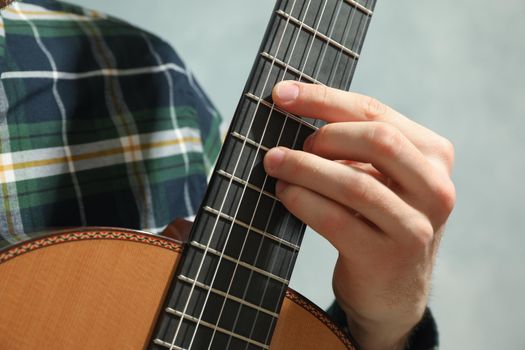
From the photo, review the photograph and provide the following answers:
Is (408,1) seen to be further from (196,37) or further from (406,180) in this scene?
(406,180)

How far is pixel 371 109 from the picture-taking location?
0.69 m

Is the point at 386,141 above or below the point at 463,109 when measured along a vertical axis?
below

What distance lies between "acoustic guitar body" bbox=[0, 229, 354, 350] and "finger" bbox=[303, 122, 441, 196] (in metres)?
0.19

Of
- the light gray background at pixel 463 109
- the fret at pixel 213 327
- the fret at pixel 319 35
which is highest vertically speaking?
the light gray background at pixel 463 109

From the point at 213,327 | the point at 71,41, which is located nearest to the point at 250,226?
the point at 213,327

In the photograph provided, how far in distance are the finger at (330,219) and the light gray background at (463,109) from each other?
0.91 m

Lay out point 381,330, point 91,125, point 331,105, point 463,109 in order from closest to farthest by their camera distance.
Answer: point 331,105 < point 381,330 < point 91,125 < point 463,109

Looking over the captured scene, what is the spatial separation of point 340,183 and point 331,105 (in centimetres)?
8

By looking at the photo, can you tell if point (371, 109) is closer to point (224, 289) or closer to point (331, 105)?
point (331, 105)

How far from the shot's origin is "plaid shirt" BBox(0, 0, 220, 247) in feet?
2.80

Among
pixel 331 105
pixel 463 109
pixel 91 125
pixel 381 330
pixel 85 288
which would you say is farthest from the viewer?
pixel 463 109

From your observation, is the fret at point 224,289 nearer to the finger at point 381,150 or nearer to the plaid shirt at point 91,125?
the finger at point 381,150

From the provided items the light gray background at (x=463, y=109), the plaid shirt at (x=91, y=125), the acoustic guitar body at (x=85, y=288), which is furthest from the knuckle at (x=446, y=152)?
the light gray background at (x=463, y=109)

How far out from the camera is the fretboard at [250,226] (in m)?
0.60
